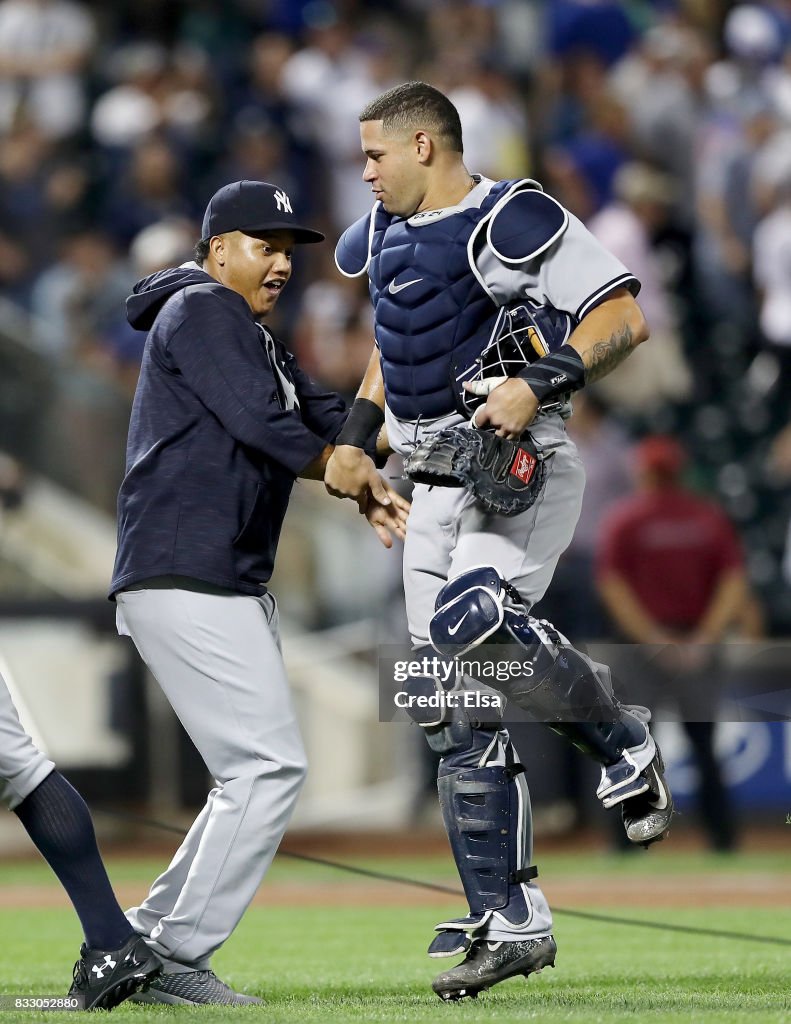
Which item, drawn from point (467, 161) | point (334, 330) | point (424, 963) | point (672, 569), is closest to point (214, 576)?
point (424, 963)

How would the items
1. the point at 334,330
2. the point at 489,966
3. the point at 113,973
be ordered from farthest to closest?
1. the point at 334,330
2. the point at 489,966
3. the point at 113,973

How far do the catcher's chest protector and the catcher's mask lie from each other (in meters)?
0.03

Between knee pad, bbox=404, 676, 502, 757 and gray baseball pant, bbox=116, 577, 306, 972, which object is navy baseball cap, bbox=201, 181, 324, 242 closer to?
gray baseball pant, bbox=116, 577, 306, 972

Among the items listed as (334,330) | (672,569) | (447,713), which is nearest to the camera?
(447,713)

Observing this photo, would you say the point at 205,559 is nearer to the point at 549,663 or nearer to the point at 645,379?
the point at 549,663

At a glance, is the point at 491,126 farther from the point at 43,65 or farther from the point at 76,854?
the point at 76,854

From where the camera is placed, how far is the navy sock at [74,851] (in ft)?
15.5

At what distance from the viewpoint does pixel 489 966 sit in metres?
4.96

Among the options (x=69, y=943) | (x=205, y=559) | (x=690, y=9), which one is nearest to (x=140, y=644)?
(x=205, y=559)

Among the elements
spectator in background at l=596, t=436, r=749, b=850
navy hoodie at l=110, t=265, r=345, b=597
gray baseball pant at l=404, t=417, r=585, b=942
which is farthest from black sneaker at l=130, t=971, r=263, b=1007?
spectator in background at l=596, t=436, r=749, b=850

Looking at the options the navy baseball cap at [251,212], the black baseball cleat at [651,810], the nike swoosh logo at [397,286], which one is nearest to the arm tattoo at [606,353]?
the nike swoosh logo at [397,286]

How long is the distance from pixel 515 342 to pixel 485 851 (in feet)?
4.89

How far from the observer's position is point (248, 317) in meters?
5.04

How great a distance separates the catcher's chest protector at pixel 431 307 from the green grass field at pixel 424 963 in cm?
176
